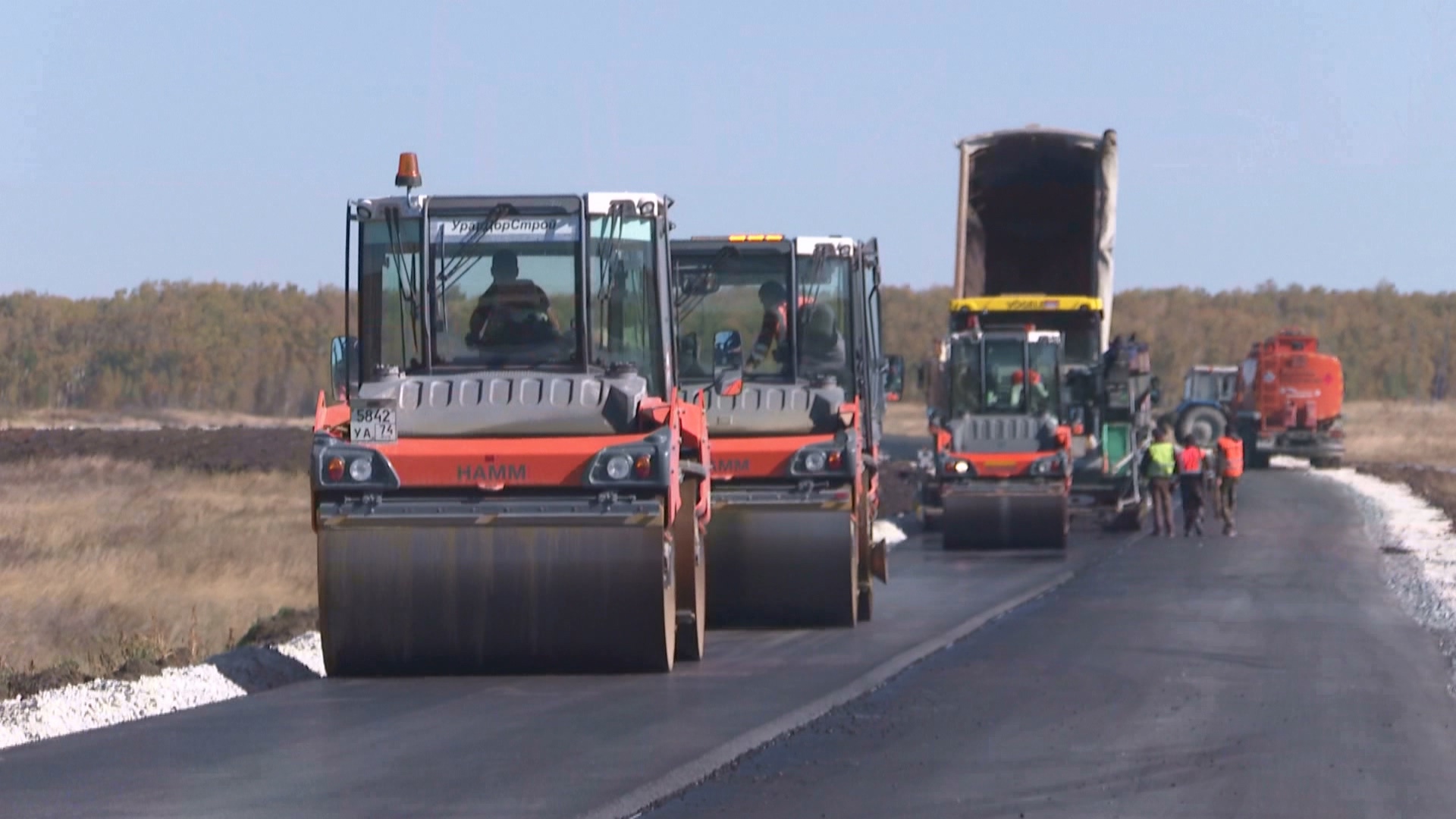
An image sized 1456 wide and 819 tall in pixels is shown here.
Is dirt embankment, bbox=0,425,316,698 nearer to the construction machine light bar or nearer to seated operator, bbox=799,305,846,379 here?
seated operator, bbox=799,305,846,379

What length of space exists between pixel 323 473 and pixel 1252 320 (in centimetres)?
15593

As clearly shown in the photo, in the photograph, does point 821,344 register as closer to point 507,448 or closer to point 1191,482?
point 507,448

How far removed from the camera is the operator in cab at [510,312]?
42.2 feet

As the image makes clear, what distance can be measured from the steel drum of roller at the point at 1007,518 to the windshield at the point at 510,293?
1373cm

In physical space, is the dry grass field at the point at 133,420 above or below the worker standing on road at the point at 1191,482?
above

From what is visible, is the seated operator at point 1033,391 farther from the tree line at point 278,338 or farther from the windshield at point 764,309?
the windshield at point 764,309

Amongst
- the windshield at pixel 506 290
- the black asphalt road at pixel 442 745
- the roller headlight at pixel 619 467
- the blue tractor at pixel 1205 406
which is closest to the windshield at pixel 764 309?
the black asphalt road at pixel 442 745

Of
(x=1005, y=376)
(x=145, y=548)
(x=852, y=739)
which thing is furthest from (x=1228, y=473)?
(x=852, y=739)

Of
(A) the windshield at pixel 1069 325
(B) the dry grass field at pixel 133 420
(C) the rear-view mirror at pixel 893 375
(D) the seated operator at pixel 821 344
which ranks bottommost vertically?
(B) the dry grass field at pixel 133 420

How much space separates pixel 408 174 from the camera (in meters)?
12.9

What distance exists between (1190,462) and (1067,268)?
3.34m

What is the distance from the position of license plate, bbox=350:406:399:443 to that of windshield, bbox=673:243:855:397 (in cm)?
510

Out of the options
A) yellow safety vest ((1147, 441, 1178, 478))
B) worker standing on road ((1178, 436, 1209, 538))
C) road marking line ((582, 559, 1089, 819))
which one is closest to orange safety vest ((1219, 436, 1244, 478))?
worker standing on road ((1178, 436, 1209, 538))

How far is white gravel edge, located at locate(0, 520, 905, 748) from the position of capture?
10727 mm
